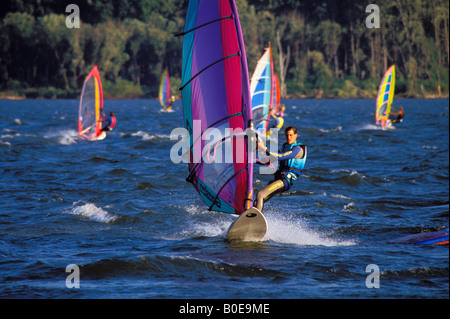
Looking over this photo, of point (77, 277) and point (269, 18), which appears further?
point (269, 18)

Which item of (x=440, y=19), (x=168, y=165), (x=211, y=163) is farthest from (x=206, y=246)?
(x=440, y=19)

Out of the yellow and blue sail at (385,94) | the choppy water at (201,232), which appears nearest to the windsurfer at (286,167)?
the choppy water at (201,232)

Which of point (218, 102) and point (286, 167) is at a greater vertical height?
point (218, 102)

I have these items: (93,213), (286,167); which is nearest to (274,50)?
(93,213)

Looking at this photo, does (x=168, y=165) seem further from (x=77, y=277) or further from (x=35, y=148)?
(x=77, y=277)

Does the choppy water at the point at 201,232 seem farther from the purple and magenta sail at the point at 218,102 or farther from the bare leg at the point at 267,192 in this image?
the purple and magenta sail at the point at 218,102

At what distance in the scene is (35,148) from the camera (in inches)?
921

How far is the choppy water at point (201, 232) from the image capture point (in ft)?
25.8

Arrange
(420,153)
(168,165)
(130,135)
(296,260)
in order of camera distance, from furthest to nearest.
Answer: (130,135) → (420,153) → (168,165) → (296,260)

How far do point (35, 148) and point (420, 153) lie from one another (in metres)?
14.5

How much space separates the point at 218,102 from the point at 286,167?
1.66 metres

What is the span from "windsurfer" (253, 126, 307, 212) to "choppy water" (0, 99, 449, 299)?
801 millimetres

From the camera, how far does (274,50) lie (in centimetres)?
9094

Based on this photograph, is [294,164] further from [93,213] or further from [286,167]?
[93,213]
